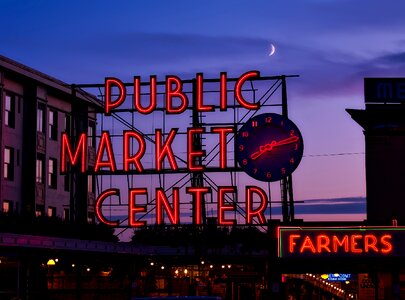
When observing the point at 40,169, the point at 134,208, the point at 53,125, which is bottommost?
the point at 134,208

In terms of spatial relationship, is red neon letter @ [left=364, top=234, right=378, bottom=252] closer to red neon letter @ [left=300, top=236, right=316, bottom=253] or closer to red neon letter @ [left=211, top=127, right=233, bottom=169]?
red neon letter @ [left=300, top=236, right=316, bottom=253]

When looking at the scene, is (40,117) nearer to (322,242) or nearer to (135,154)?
(135,154)

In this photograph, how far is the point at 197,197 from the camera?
47062 millimetres

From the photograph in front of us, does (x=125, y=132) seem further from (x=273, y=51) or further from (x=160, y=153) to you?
(x=273, y=51)

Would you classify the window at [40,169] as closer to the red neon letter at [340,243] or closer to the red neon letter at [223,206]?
the red neon letter at [223,206]

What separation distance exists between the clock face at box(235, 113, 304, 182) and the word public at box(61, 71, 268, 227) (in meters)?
0.81

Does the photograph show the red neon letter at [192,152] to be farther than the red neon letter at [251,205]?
Yes

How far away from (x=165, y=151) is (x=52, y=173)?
420 inches

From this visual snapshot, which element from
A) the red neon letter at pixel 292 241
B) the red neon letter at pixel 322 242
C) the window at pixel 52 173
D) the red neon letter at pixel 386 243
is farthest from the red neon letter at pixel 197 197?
the red neon letter at pixel 386 243

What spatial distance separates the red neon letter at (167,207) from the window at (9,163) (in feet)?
28.9

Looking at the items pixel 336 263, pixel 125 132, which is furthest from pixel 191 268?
pixel 336 263

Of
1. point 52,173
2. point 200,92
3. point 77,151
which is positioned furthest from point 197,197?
point 52,173

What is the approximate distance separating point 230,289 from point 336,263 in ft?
83.0

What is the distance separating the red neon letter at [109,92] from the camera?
49.3m
